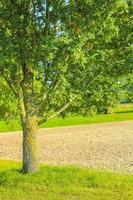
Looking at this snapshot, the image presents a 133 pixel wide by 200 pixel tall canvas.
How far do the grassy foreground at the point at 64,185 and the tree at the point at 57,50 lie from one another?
996 millimetres

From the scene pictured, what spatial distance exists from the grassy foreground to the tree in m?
1.00

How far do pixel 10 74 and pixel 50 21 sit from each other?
105 inches

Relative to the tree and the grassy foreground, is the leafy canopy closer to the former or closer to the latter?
the tree

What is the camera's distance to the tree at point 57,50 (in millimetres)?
16328

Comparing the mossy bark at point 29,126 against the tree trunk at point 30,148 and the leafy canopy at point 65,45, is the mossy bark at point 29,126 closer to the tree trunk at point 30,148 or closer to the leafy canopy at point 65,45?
the tree trunk at point 30,148

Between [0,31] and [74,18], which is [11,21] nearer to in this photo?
[0,31]

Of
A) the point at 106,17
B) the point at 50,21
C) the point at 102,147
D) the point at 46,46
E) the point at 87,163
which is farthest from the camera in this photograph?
the point at 102,147

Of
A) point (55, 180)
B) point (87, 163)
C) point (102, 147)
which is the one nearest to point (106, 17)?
point (55, 180)

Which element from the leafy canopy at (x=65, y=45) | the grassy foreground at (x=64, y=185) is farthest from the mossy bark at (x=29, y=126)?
the grassy foreground at (x=64, y=185)

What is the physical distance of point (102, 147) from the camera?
118ft

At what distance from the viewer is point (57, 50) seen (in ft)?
53.8

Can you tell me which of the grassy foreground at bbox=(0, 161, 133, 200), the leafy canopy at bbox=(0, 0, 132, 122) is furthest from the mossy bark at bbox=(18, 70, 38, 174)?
the grassy foreground at bbox=(0, 161, 133, 200)

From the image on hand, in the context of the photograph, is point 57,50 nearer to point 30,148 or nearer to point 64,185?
point 30,148

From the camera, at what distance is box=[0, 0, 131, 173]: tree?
53.6 ft
